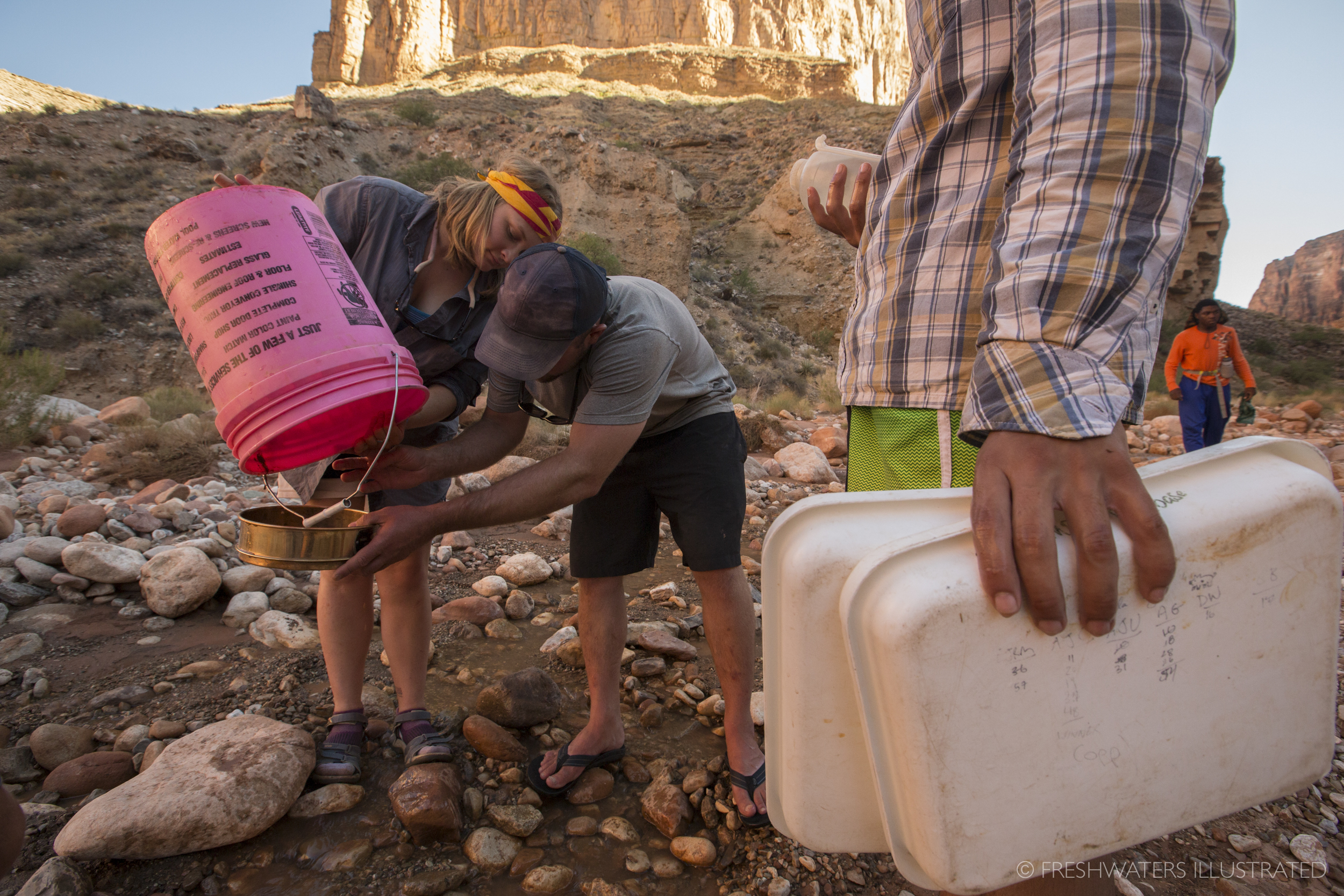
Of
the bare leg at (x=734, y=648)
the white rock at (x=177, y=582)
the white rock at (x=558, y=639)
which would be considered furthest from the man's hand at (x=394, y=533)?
the white rock at (x=177, y=582)

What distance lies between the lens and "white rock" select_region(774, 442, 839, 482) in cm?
545

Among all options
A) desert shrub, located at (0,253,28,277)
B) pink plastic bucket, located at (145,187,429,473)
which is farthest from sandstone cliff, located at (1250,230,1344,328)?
desert shrub, located at (0,253,28,277)

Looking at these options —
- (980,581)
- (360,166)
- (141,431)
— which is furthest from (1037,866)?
(360,166)

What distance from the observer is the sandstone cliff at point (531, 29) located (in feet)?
138

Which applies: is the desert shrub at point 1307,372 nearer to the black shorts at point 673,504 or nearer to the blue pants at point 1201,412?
the blue pants at point 1201,412

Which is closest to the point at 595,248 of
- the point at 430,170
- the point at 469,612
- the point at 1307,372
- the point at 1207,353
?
the point at 430,170

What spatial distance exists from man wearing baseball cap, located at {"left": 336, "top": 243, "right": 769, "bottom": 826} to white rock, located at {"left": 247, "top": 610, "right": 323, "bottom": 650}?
3.88ft

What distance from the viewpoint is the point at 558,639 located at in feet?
8.67

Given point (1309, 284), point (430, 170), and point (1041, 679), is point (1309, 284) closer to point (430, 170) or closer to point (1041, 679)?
point (430, 170)

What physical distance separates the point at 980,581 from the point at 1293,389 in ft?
74.5

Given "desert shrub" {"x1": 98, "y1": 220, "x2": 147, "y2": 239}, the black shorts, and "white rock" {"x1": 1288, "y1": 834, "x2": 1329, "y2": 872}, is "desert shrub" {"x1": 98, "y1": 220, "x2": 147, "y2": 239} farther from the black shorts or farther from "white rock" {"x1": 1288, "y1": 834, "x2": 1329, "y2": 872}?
"white rock" {"x1": 1288, "y1": 834, "x2": 1329, "y2": 872}

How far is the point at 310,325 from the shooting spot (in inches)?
49.3

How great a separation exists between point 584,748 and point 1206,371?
640 centimetres

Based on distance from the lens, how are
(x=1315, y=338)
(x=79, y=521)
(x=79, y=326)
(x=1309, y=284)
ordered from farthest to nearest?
(x=1309, y=284)
(x=1315, y=338)
(x=79, y=326)
(x=79, y=521)
